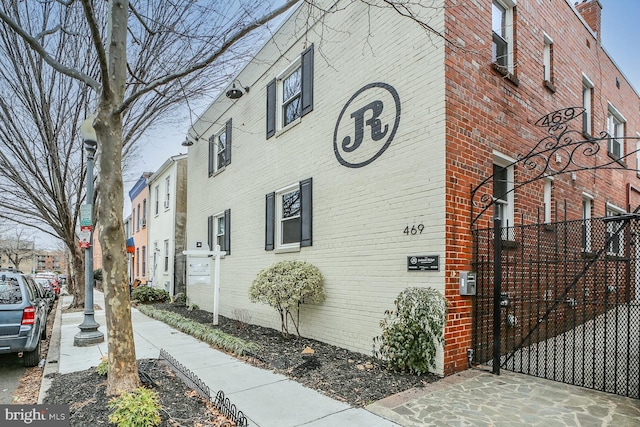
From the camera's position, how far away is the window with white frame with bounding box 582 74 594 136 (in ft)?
31.5

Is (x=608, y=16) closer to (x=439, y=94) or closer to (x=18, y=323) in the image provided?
(x=439, y=94)

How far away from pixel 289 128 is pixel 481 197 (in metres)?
4.57

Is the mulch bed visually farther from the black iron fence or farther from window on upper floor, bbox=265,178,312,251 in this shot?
window on upper floor, bbox=265,178,312,251

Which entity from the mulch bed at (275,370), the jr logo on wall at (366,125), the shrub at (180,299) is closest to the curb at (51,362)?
the mulch bed at (275,370)

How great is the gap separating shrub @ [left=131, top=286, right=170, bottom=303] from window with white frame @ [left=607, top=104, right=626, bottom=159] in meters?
16.5

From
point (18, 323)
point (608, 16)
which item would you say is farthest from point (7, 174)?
point (608, 16)

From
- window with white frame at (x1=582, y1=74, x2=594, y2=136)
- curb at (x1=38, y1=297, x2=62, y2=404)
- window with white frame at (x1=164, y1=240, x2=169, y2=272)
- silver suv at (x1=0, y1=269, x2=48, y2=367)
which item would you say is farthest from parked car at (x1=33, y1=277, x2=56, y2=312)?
window with white frame at (x1=582, y1=74, x2=594, y2=136)

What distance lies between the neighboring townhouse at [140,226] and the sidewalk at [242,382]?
1350 centimetres

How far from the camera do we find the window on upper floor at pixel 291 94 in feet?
26.8

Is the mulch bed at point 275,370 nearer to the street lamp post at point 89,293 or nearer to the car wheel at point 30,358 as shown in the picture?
the car wheel at point 30,358

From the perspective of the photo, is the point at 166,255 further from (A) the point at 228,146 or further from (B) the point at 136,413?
(B) the point at 136,413

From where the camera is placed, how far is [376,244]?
6.24 meters

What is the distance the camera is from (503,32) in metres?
7.01

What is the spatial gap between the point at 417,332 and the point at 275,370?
2.10 meters
